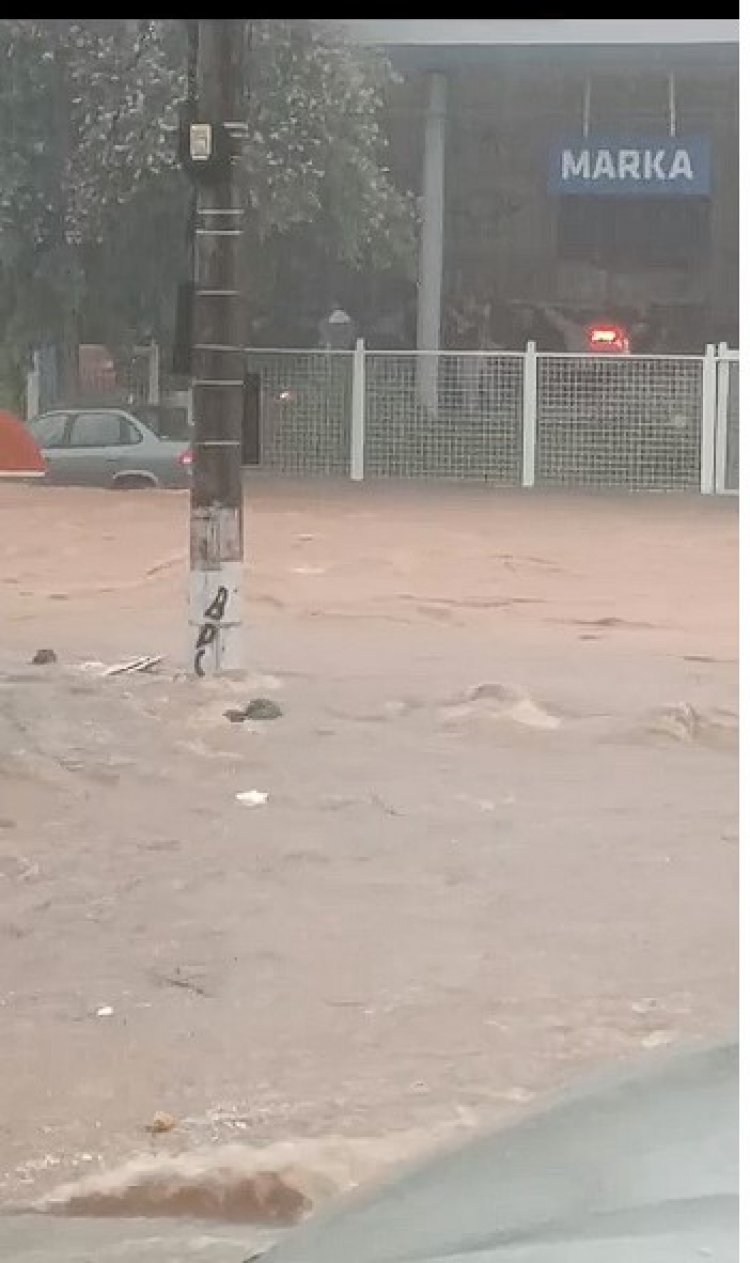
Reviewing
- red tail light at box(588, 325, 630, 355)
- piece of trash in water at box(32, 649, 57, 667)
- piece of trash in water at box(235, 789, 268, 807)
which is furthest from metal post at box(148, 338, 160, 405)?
red tail light at box(588, 325, 630, 355)

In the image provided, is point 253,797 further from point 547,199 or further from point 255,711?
point 547,199

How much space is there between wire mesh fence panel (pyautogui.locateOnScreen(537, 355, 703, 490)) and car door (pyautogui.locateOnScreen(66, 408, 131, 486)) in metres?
1.06

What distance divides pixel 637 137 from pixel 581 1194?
9.82 ft

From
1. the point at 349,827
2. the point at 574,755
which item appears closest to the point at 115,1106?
the point at 349,827

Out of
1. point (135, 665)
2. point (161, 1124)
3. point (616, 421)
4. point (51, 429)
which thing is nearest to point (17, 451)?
point (51, 429)

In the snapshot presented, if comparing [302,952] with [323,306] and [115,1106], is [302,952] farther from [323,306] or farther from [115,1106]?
[323,306]

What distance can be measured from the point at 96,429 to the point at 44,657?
0.70 metres

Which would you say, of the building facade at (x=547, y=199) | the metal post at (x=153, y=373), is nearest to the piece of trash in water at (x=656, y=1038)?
the building facade at (x=547, y=199)

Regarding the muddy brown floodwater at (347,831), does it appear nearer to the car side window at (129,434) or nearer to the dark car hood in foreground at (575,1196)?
the car side window at (129,434)

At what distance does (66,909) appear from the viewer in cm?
Result: 272

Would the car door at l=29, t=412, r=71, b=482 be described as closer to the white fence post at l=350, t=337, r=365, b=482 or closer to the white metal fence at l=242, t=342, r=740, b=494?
the white metal fence at l=242, t=342, r=740, b=494

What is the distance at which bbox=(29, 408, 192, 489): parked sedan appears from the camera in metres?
3.31

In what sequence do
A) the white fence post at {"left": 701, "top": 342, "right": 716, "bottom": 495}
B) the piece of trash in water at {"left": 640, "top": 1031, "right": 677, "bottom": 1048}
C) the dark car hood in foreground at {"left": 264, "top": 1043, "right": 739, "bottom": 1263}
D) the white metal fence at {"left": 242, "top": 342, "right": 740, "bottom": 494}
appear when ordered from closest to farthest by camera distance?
the dark car hood in foreground at {"left": 264, "top": 1043, "right": 739, "bottom": 1263} → the piece of trash in water at {"left": 640, "top": 1031, "right": 677, "bottom": 1048} → the white fence post at {"left": 701, "top": 342, "right": 716, "bottom": 495} → the white metal fence at {"left": 242, "top": 342, "right": 740, "bottom": 494}

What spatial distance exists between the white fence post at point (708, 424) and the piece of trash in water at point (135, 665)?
109 cm
